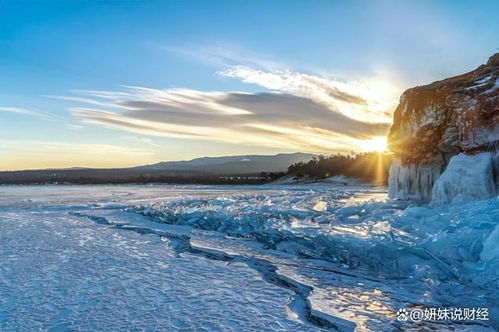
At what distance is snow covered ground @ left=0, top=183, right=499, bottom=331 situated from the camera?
3.13 m

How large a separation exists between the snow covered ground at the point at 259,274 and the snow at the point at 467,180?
73 cm

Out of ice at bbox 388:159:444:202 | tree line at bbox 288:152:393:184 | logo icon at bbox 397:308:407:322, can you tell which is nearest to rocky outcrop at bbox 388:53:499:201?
ice at bbox 388:159:444:202

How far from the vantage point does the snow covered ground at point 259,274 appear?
10.3 ft

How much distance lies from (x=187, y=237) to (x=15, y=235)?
318cm

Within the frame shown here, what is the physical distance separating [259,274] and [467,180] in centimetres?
489

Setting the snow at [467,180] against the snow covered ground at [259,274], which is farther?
the snow at [467,180]

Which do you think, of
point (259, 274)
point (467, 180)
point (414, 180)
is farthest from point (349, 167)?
point (259, 274)

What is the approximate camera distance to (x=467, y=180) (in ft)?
23.8

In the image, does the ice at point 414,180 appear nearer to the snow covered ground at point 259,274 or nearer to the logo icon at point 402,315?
the snow covered ground at point 259,274

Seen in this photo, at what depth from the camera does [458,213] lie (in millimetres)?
5984

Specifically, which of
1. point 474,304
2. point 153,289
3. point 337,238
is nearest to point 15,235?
point 153,289

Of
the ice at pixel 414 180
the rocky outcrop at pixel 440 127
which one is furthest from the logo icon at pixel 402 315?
the ice at pixel 414 180

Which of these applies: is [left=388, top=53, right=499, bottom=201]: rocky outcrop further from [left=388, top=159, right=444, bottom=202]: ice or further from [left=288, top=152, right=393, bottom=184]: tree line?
[left=288, top=152, right=393, bottom=184]: tree line

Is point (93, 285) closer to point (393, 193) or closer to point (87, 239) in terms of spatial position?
point (87, 239)
